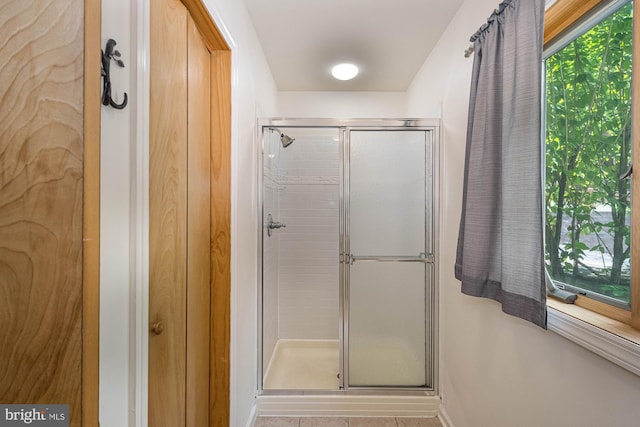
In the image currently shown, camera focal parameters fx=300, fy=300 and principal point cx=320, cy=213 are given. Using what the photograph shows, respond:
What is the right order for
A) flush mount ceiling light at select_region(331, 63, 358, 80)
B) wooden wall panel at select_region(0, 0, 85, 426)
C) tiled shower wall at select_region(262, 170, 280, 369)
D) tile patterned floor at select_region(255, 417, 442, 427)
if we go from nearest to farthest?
wooden wall panel at select_region(0, 0, 85, 426) → tile patterned floor at select_region(255, 417, 442, 427) → tiled shower wall at select_region(262, 170, 280, 369) → flush mount ceiling light at select_region(331, 63, 358, 80)

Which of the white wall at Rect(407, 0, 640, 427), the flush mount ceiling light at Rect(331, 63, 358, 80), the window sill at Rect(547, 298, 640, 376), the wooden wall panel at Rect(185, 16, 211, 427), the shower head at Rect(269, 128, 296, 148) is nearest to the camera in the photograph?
the window sill at Rect(547, 298, 640, 376)

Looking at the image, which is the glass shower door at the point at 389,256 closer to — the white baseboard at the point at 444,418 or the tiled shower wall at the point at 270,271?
the white baseboard at the point at 444,418

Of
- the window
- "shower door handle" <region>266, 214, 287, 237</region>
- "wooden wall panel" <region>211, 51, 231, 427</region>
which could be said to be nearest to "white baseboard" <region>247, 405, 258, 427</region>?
"wooden wall panel" <region>211, 51, 231, 427</region>

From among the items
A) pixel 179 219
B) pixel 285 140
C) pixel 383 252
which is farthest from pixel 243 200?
pixel 383 252

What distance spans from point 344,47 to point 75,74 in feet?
6.82

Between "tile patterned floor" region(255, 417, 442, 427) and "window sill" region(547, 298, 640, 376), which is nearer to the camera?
"window sill" region(547, 298, 640, 376)

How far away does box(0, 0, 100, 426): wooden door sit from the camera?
0.43 metres

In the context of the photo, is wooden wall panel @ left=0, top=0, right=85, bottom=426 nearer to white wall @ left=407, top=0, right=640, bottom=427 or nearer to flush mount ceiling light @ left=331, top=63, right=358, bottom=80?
white wall @ left=407, top=0, right=640, bottom=427

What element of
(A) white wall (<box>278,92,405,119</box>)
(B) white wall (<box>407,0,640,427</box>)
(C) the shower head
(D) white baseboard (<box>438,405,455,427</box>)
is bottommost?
(D) white baseboard (<box>438,405,455,427</box>)

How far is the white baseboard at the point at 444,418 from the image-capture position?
1.83 meters

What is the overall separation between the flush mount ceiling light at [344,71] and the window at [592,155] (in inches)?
61.4

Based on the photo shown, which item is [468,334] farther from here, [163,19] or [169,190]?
[163,19]

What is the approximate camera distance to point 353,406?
1.99 meters

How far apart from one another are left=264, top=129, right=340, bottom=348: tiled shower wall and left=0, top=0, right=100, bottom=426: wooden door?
2.17 meters
